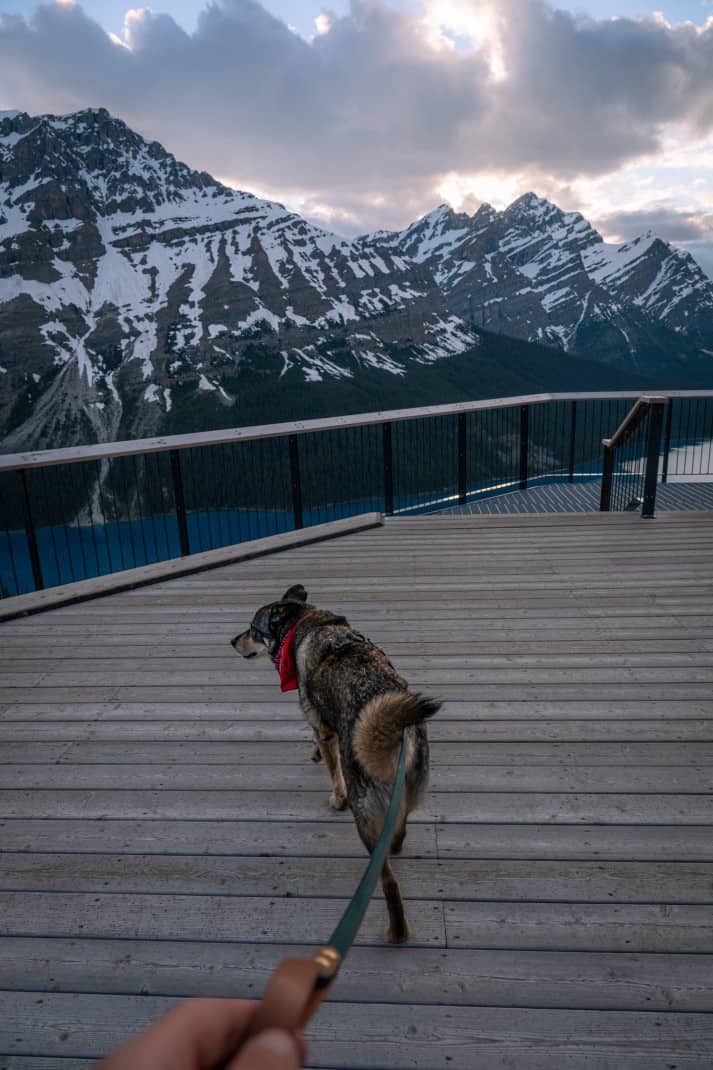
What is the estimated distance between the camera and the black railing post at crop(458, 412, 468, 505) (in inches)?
334

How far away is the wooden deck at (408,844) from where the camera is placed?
197 centimetres

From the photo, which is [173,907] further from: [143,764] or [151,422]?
[151,422]

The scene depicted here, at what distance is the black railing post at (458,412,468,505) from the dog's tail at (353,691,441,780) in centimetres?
654

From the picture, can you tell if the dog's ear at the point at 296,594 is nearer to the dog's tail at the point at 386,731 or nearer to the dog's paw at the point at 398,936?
the dog's tail at the point at 386,731

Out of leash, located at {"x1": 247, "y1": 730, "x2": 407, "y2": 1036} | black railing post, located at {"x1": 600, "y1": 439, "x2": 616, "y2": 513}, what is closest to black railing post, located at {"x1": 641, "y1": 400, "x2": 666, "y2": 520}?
black railing post, located at {"x1": 600, "y1": 439, "x2": 616, "y2": 513}

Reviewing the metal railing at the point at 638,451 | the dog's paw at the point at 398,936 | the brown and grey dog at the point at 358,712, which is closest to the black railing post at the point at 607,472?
the metal railing at the point at 638,451

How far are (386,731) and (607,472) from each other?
25.2 ft

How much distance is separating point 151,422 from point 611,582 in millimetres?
140029

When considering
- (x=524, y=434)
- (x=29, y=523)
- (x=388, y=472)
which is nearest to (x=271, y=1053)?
(x=29, y=523)

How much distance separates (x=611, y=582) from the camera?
5.58 meters

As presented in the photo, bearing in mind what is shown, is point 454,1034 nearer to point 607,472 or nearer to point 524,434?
point 607,472

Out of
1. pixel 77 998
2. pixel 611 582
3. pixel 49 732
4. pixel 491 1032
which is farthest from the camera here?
pixel 611 582

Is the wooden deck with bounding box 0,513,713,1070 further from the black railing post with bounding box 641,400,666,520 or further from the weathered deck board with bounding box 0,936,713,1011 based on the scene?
the black railing post with bounding box 641,400,666,520

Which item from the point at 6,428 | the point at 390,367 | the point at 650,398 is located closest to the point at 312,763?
the point at 650,398
